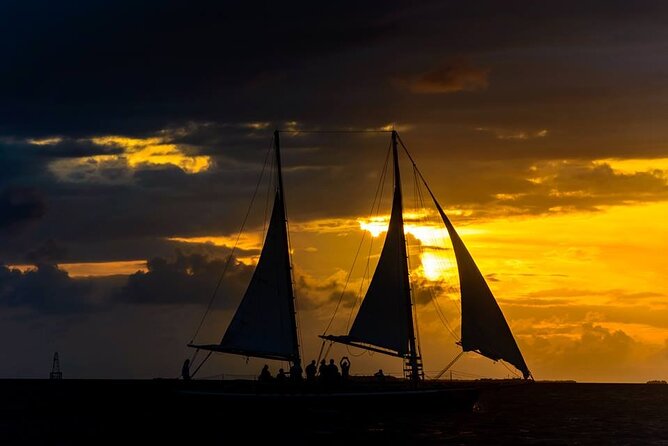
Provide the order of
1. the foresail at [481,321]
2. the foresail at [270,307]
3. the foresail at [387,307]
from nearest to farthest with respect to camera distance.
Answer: the foresail at [481,321] → the foresail at [387,307] → the foresail at [270,307]

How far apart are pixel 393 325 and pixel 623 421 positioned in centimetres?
4492

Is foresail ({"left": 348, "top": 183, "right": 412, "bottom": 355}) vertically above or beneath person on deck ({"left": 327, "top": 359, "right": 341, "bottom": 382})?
above

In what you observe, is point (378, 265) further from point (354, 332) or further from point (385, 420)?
point (385, 420)

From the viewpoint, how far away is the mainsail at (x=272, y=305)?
90312 mm

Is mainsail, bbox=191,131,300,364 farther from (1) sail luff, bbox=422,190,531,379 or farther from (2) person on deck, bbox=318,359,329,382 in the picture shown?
(1) sail luff, bbox=422,190,531,379

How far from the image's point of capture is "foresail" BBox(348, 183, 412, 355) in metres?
86.4

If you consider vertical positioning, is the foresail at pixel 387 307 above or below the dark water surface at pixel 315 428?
above

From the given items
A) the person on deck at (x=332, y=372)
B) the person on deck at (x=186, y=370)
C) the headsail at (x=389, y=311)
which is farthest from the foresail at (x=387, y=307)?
the person on deck at (x=186, y=370)

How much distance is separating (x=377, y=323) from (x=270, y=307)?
9853 mm

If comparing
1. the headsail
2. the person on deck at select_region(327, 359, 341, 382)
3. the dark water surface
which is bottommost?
the dark water surface

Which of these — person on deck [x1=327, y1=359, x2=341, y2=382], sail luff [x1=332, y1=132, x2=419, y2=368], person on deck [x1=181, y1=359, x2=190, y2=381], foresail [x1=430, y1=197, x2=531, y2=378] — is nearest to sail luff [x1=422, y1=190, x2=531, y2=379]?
foresail [x1=430, y1=197, x2=531, y2=378]

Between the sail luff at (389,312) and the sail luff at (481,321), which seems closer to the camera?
the sail luff at (481,321)

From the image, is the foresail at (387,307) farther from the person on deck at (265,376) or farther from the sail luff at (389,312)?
the person on deck at (265,376)

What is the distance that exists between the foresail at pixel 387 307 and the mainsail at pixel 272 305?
6777 millimetres
